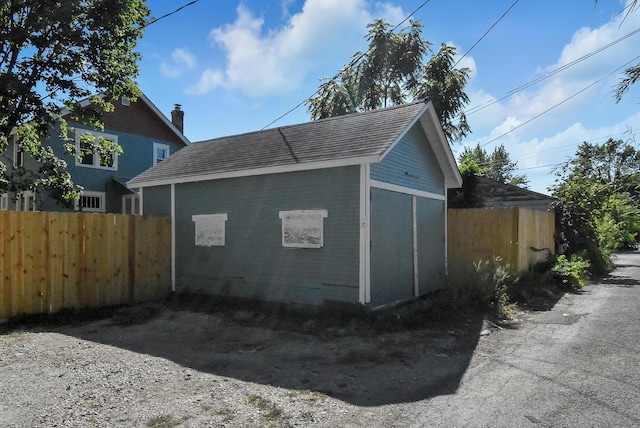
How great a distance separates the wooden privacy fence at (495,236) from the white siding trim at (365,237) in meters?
3.51

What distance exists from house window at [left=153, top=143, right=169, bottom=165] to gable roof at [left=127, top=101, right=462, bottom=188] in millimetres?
9906

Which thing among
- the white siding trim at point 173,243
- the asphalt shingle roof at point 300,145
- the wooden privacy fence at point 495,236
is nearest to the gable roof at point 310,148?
the asphalt shingle roof at point 300,145

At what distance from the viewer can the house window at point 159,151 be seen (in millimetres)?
21672

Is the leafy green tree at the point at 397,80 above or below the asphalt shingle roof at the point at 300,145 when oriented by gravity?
above

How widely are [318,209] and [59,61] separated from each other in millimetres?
9053

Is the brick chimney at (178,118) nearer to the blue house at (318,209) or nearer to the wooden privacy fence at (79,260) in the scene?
the blue house at (318,209)

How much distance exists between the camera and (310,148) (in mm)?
8984

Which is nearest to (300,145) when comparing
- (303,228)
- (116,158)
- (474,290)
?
(303,228)

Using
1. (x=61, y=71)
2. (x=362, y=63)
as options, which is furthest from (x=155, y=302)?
(x=362, y=63)

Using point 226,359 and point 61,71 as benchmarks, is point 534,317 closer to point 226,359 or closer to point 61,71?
point 226,359

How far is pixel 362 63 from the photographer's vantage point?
25875 mm

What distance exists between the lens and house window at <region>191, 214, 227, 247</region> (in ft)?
32.4

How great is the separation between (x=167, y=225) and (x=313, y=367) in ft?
22.1

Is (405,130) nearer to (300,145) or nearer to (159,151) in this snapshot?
(300,145)
